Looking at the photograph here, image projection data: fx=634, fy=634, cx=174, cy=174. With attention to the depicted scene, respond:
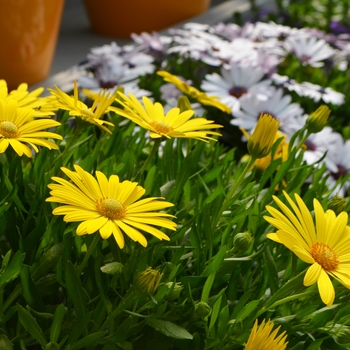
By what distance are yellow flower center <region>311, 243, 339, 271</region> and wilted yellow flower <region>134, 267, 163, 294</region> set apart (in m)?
0.12

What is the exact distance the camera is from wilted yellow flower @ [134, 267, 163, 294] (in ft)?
1.54

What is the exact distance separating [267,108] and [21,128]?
661 millimetres

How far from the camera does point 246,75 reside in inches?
46.9

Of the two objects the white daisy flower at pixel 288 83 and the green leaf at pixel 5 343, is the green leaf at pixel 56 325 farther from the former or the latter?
the white daisy flower at pixel 288 83

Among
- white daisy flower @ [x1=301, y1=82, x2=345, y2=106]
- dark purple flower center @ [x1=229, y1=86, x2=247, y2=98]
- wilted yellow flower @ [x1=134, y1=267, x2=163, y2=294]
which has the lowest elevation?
white daisy flower @ [x1=301, y1=82, x2=345, y2=106]

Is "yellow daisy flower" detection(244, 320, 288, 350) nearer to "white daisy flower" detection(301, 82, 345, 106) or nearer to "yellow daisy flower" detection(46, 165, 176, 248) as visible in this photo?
"yellow daisy flower" detection(46, 165, 176, 248)

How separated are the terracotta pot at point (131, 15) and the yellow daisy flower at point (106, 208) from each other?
159 cm

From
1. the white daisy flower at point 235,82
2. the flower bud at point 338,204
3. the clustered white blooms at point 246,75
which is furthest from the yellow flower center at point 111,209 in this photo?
the white daisy flower at point 235,82

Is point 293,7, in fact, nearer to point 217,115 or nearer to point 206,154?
point 217,115

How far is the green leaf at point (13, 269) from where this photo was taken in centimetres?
52

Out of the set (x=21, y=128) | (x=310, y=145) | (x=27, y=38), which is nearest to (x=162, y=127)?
(x=21, y=128)

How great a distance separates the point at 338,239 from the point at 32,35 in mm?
1009

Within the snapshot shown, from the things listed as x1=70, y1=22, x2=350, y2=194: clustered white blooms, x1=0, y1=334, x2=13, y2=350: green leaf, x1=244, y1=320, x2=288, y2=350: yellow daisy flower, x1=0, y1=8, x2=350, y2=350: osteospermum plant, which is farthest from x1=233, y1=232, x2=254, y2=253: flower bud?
x1=70, y1=22, x2=350, y2=194: clustered white blooms

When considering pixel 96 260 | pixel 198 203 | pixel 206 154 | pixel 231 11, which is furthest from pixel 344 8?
pixel 96 260
